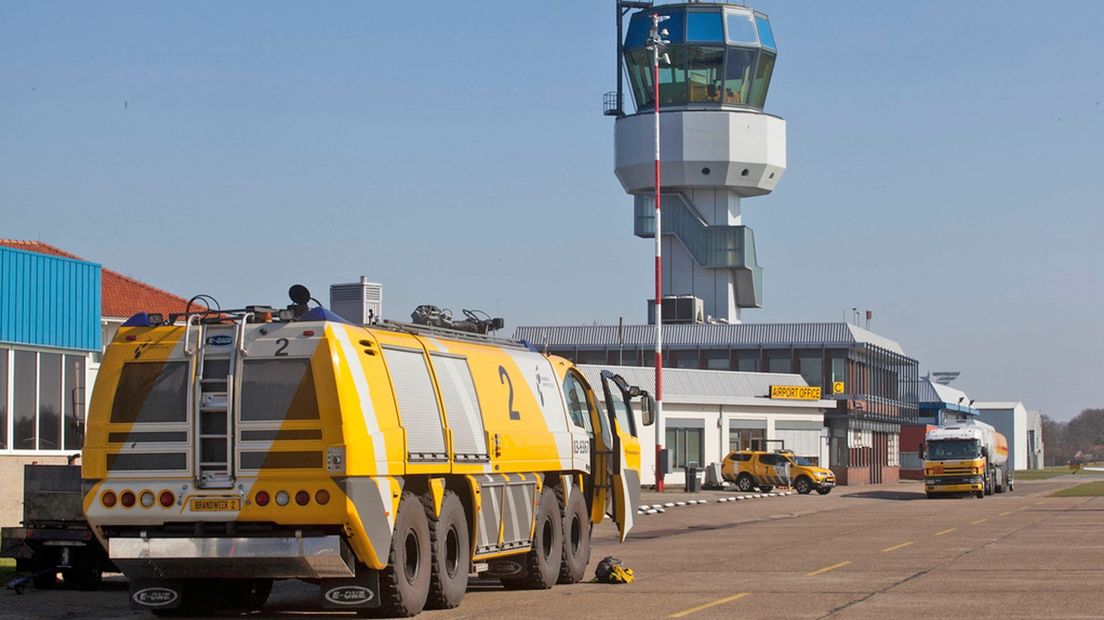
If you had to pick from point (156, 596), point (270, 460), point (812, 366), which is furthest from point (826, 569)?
point (812, 366)

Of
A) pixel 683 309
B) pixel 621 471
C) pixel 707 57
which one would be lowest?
pixel 621 471

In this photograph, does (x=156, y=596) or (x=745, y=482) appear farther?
(x=745, y=482)

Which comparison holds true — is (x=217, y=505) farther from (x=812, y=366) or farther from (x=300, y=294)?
(x=812, y=366)

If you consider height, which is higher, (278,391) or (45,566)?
(278,391)

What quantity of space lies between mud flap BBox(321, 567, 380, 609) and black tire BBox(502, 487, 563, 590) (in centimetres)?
424

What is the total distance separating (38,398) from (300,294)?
15.8m

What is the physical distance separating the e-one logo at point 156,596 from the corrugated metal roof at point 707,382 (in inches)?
2153

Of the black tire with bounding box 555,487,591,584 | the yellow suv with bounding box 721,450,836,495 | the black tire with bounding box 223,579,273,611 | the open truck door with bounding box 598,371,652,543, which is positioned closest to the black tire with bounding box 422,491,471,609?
the black tire with bounding box 223,579,273,611

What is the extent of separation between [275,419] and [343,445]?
727 millimetres

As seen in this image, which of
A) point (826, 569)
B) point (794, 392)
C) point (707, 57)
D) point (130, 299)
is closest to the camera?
point (826, 569)

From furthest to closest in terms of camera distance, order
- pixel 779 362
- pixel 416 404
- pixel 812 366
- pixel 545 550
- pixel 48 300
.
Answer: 1. pixel 779 362
2. pixel 812 366
3. pixel 48 300
4. pixel 545 550
5. pixel 416 404

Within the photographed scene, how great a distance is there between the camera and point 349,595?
50.0 feet

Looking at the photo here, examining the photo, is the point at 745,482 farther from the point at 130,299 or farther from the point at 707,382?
the point at 130,299

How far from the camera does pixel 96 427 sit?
15438mm
